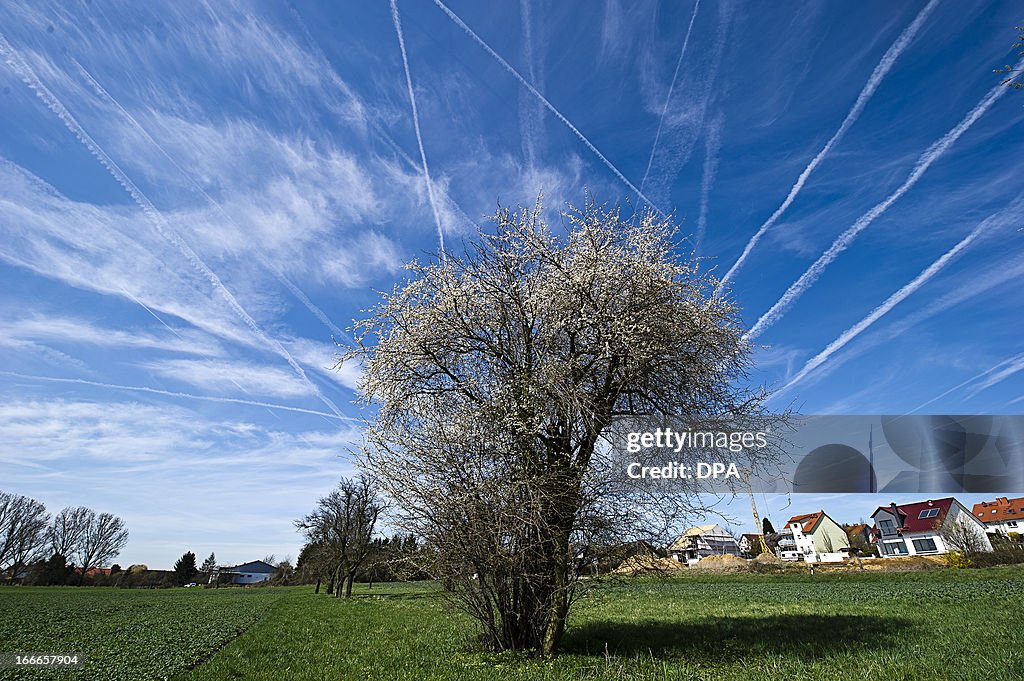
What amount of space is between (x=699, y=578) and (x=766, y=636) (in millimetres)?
34914

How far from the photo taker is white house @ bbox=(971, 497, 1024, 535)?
72125 mm

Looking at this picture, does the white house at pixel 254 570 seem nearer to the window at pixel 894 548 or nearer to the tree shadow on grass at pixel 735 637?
the window at pixel 894 548

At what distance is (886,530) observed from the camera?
2635 inches

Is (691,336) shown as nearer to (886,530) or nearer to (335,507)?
(335,507)

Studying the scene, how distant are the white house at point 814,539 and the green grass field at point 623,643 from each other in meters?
65.5

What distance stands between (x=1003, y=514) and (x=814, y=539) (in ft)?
90.4

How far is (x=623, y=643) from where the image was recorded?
10.4m

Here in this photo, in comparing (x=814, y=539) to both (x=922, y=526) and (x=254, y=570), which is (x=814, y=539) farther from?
(x=254, y=570)

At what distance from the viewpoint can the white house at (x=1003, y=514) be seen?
7212 cm

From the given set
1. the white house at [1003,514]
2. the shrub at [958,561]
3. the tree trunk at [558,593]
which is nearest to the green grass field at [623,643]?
the tree trunk at [558,593]

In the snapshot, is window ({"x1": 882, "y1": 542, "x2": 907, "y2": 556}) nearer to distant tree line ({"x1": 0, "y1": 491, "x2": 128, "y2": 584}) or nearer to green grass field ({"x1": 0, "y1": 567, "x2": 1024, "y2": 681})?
green grass field ({"x1": 0, "y1": 567, "x2": 1024, "y2": 681})

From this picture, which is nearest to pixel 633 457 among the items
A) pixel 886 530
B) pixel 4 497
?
pixel 886 530

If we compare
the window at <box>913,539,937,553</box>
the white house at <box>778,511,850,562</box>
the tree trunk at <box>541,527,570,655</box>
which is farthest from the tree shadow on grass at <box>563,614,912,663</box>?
the white house at <box>778,511,850,562</box>

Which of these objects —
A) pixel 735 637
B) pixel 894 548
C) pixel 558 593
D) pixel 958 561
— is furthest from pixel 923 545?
pixel 558 593
